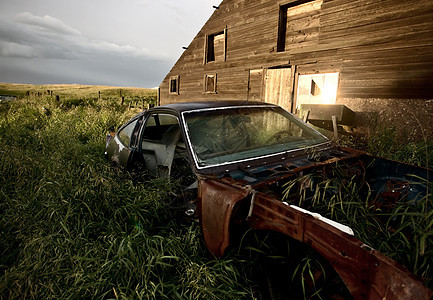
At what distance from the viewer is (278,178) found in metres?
2.02

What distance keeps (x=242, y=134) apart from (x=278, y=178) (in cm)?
134

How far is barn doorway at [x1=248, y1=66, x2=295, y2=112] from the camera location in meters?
9.30

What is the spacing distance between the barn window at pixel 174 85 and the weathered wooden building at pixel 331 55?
308 cm

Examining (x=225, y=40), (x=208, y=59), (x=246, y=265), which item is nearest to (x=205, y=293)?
(x=246, y=265)

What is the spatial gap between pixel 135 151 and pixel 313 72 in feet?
23.8

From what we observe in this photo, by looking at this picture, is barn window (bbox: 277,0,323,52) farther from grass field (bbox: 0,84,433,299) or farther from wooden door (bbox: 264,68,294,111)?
grass field (bbox: 0,84,433,299)

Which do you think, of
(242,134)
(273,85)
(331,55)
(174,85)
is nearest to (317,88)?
(331,55)

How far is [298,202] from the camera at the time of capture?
2201 mm

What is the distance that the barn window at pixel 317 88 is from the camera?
8125 millimetres

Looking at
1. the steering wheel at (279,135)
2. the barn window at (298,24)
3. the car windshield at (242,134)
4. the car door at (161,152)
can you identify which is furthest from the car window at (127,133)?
the barn window at (298,24)

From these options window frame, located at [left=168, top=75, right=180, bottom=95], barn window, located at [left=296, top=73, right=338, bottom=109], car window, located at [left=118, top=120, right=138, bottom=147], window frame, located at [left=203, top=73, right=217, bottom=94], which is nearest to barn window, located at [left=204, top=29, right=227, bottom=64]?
window frame, located at [left=203, top=73, right=217, bottom=94]

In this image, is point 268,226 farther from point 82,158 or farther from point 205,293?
point 82,158

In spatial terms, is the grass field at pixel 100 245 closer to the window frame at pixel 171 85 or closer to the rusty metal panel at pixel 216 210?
the rusty metal panel at pixel 216 210

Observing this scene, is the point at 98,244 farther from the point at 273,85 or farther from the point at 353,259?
the point at 273,85
